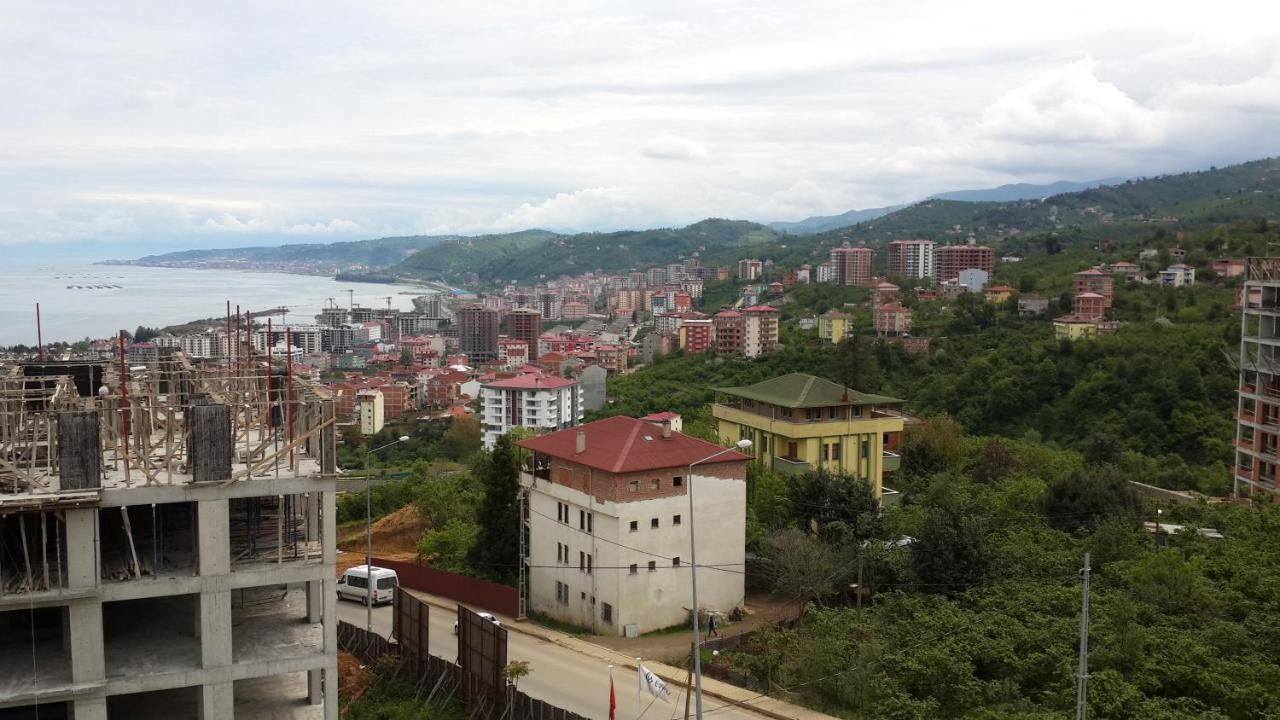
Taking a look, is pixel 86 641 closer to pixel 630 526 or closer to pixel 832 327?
pixel 630 526

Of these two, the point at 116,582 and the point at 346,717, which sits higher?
the point at 116,582

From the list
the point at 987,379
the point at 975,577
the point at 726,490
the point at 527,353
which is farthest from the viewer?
the point at 527,353

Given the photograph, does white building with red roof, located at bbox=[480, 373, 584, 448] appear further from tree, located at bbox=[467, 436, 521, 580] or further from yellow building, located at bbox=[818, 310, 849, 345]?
tree, located at bbox=[467, 436, 521, 580]

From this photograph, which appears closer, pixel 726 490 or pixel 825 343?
pixel 726 490

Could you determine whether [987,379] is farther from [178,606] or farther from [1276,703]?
[178,606]

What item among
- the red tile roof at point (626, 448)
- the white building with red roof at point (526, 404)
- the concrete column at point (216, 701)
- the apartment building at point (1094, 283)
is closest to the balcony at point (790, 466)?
the red tile roof at point (626, 448)

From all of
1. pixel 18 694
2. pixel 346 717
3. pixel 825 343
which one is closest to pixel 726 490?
pixel 346 717
